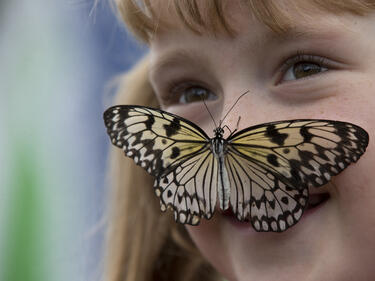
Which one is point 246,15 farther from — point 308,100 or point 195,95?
point 195,95

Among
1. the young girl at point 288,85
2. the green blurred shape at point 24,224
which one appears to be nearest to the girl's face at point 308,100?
the young girl at point 288,85

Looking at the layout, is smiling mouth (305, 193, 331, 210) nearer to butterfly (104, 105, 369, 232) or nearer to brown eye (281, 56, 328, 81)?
butterfly (104, 105, 369, 232)

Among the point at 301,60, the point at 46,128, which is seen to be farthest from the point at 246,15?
the point at 46,128

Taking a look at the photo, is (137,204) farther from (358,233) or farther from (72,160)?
(72,160)

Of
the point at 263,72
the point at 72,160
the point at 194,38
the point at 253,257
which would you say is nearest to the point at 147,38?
the point at 194,38

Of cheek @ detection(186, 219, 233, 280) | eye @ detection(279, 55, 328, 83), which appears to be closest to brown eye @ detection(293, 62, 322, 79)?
eye @ detection(279, 55, 328, 83)

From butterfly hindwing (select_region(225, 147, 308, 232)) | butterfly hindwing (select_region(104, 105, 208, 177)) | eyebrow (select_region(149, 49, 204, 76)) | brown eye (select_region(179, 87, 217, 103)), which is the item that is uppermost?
eyebrow (select_region(149, 49, 204, 76))

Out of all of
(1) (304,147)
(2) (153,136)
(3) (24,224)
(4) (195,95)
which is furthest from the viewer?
(3) (24,224)
